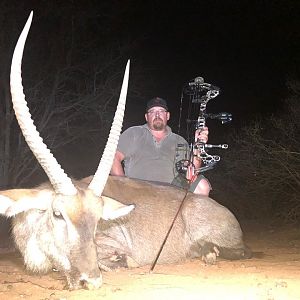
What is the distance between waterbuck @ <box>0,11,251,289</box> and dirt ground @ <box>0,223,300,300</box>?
0.18 m

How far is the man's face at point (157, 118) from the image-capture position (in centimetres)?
794

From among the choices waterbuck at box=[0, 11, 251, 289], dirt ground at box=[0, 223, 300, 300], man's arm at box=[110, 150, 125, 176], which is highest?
man's arm at box=[110, 150, 125, 176]

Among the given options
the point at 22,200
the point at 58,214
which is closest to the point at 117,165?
the point at 22,200

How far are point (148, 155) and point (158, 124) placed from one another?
50cm

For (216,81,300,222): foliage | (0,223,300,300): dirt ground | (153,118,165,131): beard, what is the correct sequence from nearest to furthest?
(0,223,300,300): dirt ground < (153,118,165,131): beard < (216,81,300,222): foliage

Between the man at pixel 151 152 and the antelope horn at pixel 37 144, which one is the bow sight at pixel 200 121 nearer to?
the man at pixel 151 152

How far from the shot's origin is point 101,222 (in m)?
6.07

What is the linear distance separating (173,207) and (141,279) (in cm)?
172

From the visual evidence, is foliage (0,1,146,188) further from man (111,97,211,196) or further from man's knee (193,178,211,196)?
man's knee (193,178,211,196)

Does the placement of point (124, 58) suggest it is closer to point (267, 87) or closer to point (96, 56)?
point (96, 56)

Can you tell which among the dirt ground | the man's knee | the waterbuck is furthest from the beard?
the dirt ground

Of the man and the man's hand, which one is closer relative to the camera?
the man's hand

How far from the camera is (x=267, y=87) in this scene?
30.0 meters

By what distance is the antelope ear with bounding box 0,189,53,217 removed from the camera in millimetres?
4863
